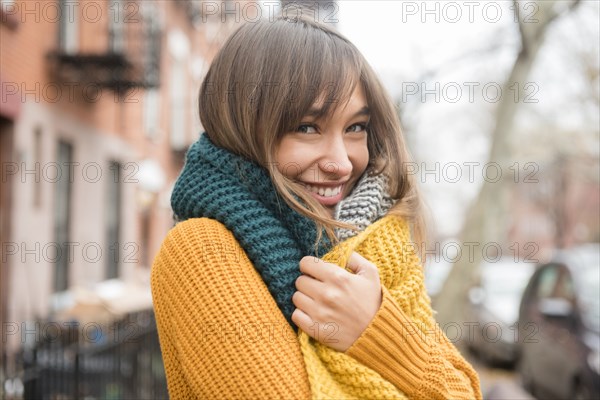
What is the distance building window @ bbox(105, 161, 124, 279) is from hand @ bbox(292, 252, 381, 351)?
9.82m

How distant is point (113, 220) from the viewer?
1147cm

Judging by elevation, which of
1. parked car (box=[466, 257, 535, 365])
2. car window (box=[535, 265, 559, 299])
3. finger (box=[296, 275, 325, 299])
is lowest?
parked car (box=[466, 257, 535, 365])

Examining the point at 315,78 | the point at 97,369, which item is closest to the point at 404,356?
the point at 315,78

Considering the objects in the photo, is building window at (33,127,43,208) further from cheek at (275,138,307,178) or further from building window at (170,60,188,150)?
building window at (170,60,188,150)

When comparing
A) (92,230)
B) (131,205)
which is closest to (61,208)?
(92,230)

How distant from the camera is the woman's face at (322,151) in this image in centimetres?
179

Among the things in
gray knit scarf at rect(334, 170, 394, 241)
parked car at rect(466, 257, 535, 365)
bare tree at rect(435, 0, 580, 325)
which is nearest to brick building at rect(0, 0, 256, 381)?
bare tree at rect(435, 0, 580, 325)

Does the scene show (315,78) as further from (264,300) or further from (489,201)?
(489,201)

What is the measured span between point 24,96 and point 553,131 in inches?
719

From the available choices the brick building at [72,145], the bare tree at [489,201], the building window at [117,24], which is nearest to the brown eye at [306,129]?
the brick building at [72,145]

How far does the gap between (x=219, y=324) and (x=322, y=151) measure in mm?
533

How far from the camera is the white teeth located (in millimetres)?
1842

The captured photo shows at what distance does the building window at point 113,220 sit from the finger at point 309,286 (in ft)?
32.2

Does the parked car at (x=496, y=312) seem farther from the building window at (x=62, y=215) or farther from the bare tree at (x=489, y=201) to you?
the building window at (x=62, y=215)
